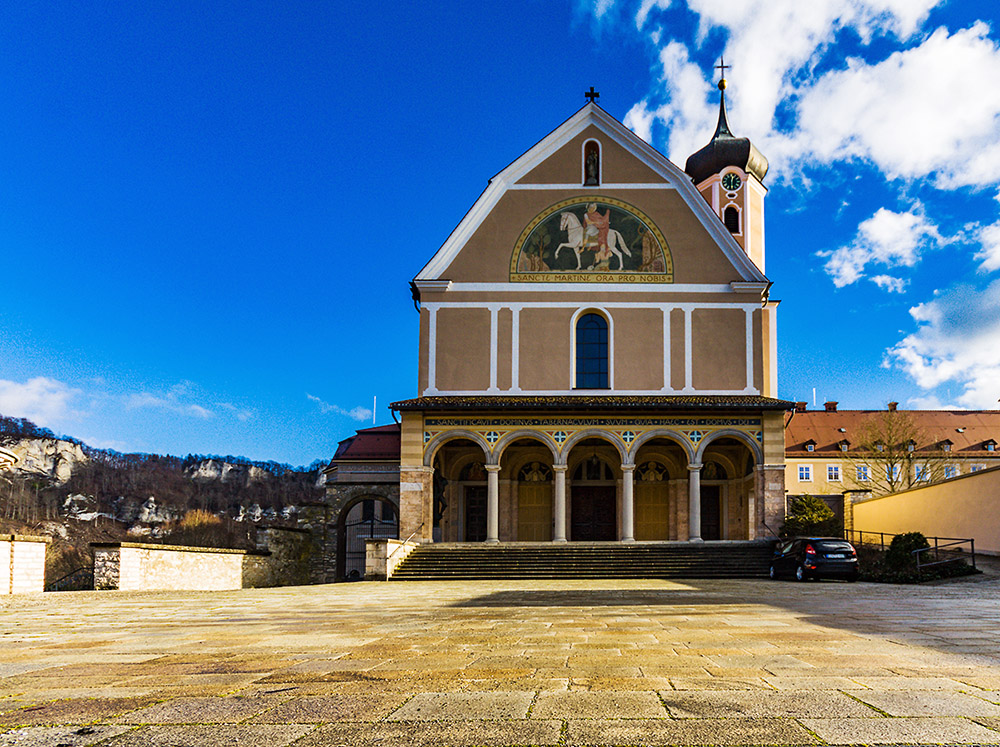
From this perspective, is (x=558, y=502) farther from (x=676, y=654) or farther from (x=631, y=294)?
(x=676, y=654)

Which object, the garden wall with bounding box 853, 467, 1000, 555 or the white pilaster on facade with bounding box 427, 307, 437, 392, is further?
the white pilaster on facade with bounding box 427, 307, 437, 392

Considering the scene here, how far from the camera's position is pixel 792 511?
2975cm

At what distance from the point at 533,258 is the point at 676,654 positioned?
87.3 ft

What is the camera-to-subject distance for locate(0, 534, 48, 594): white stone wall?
17.3m

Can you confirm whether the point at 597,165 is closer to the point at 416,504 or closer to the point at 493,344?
the point at 493,344

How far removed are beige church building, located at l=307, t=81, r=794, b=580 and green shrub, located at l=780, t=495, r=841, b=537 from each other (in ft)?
1.69

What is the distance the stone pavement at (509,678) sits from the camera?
398 cm

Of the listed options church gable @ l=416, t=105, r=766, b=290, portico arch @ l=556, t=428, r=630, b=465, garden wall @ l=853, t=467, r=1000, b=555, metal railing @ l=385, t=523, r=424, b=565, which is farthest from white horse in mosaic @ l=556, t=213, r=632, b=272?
garden wall @ l=853, t=467, r=1000, b=555

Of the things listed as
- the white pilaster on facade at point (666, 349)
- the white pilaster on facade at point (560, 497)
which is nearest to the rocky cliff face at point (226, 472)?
the white pilaster on facade at point (560, 497)

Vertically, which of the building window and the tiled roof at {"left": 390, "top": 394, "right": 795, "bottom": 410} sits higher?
the building window

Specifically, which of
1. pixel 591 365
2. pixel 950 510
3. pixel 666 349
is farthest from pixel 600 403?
pixel 950 510

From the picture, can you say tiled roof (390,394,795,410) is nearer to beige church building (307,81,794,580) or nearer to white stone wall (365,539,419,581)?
beige church building (307,81,794,580)

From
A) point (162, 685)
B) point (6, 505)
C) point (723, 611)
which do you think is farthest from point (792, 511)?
point (6, 505)

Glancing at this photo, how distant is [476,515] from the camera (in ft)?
113
